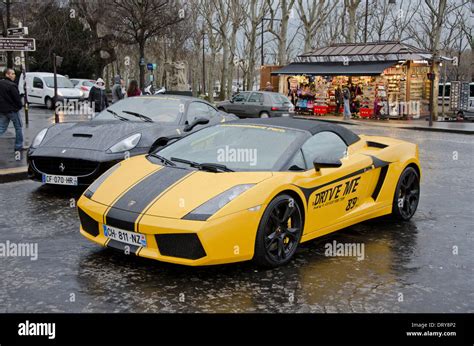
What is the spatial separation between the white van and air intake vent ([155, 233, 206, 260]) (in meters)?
25.3

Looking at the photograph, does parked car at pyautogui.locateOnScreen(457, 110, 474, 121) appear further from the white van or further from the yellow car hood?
the yellow car hood

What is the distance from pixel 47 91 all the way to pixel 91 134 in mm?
22357

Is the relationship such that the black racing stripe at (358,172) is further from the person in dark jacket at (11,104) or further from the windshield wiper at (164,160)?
the person in dark jacket at (11,104)

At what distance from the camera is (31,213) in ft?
23.2

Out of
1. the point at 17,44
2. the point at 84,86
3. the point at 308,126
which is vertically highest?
the point at 17,44

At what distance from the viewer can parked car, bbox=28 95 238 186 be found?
7.80 meters

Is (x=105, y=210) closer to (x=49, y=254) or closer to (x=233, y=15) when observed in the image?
(x=49, y=254)

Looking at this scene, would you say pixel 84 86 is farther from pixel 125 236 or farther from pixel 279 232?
pixel 279 232

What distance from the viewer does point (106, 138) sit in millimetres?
8211

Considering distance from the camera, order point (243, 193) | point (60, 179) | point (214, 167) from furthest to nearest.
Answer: point (60, 179) < point (214, 167) < point (243, 193)

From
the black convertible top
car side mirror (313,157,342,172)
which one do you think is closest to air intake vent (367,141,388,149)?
the black convertible top

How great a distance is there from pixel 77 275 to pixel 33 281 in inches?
13.9

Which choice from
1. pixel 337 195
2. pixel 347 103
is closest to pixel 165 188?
pixel 337 195

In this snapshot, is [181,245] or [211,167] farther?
[211,167]
